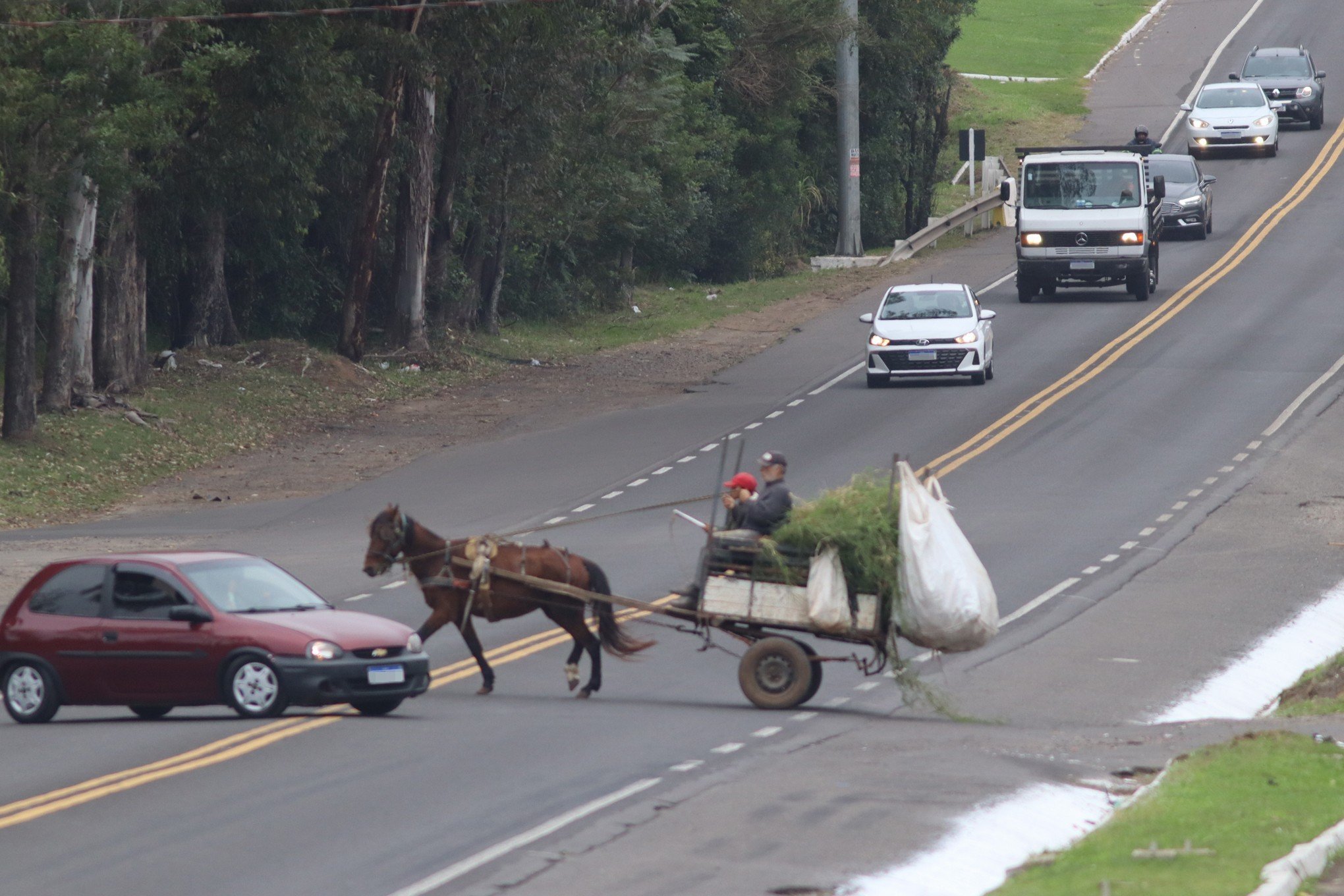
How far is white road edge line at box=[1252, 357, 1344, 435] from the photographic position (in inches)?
1120

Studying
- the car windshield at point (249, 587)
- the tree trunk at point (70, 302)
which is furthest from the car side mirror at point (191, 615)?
the tree trunk at point (70, 302)

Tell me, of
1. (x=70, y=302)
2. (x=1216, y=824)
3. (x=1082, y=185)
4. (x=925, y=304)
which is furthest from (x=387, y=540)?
(x=1082, y=185)

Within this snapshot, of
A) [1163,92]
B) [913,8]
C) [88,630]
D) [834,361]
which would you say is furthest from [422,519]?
[1163,92]

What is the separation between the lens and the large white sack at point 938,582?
1331cm

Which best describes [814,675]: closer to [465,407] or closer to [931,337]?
[931,337]

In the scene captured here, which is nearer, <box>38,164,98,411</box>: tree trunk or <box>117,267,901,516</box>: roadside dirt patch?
<box>117,267,901,516</box>: roadside dirt patch

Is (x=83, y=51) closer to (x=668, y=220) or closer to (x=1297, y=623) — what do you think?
(x=1297, y=623)

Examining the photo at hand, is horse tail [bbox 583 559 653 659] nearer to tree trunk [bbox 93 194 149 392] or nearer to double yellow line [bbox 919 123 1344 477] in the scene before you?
double yellow line [bbox 919 123 1344 477]

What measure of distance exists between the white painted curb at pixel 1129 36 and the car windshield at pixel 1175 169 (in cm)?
2701

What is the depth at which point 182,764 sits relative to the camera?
12188mm

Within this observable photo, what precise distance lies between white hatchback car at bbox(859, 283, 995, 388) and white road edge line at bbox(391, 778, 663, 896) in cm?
2190

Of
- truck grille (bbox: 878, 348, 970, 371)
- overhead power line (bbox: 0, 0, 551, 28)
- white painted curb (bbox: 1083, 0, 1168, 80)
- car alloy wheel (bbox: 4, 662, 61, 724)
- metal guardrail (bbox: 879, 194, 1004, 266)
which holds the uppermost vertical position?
white painted curb (bbox: 1083, 0, 1168, 80)

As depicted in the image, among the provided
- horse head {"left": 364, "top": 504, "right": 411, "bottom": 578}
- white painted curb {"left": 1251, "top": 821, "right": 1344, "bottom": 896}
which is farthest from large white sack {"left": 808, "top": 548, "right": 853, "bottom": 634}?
white painted curb {"left": 1251, "top": 821, "right": 1344, "bottom": 896}

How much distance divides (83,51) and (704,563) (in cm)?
1470
